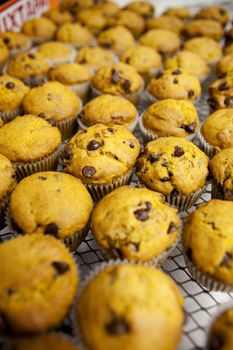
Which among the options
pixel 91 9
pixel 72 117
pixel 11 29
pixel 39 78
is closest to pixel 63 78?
pixel 39 78

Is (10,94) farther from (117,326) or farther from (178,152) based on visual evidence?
(117,326)

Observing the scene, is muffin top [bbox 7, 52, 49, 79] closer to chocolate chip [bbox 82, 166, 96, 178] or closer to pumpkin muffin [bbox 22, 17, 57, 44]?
pumpkin muffin [bbox 22, 17, 57, 44]

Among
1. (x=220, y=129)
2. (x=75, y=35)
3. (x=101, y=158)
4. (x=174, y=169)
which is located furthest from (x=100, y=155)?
(x=75, y=35)

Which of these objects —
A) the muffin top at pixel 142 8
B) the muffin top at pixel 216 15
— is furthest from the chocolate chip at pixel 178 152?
the muffin top at pixel 142 8

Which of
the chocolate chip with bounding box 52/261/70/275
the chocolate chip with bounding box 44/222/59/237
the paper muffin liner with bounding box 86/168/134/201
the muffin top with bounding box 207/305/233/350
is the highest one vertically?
the chocolate chip with bounding box 52/261/70/275

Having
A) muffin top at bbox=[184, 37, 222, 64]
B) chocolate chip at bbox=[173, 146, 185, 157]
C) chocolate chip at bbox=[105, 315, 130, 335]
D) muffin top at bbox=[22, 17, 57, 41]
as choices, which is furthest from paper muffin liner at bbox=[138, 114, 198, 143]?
muffin top at bbox=[22, 17, 57, 41]

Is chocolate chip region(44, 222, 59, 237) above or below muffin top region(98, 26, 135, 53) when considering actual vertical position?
below
